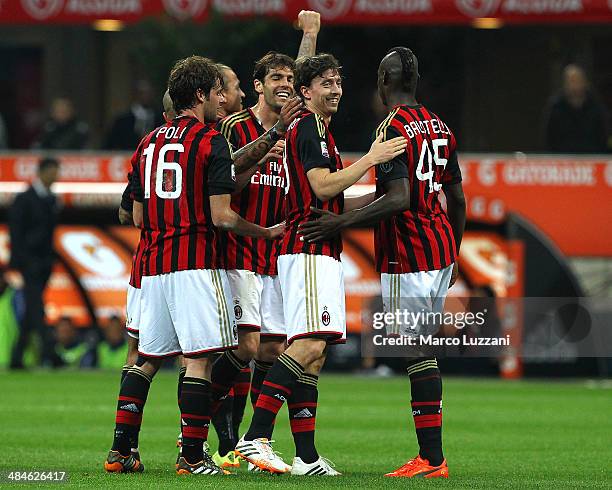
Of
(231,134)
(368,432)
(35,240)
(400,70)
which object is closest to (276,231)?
(231,134)

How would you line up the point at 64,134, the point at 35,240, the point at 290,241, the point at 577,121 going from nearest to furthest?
the point at 290,241 < the point at 35,240 < the point at 577,121 < the point at 64,134

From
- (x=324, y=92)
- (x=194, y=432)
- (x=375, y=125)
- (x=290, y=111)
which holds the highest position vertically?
(x=375, y=125)

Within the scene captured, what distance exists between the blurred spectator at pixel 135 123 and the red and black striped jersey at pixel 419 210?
11.6m

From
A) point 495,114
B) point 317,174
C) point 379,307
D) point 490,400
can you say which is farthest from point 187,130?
point 495,114

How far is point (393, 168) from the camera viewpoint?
8.24 metres

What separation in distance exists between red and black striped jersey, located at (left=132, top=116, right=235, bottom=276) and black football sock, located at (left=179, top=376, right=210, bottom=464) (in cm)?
64

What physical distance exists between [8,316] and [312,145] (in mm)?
10641

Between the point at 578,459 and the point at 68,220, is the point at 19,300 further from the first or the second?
the point at 578,459

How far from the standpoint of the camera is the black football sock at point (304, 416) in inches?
327

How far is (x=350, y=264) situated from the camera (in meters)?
17.7

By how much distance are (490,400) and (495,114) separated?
1029cm

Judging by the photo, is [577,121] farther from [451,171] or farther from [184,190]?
[184,190]

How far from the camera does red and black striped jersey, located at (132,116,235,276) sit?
809 cm

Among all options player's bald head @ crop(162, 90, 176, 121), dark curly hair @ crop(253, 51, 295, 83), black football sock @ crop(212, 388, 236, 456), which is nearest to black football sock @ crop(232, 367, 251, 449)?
black football sock @ crop(212, 388, 236, 456)
